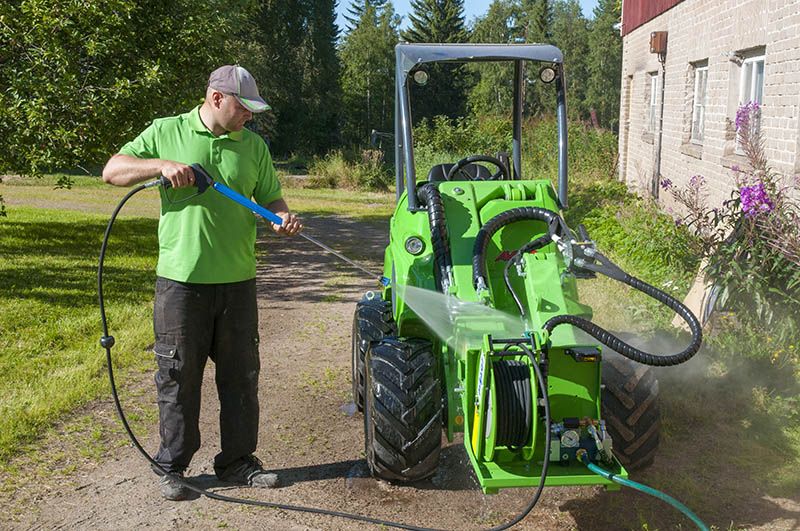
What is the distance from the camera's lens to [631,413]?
382 centimetres

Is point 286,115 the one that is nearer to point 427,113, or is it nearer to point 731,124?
point 427,113

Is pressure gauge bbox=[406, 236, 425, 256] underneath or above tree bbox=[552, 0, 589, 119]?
underneath

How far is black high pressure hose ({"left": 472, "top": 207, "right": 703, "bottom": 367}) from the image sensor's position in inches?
130

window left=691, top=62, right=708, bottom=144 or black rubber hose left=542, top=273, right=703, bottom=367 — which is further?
window left=691, top=62, right=708, bottom=144

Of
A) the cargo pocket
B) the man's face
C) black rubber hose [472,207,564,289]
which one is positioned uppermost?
the man's face

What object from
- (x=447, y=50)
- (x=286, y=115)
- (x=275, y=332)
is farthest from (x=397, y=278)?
(x=286, y=115)

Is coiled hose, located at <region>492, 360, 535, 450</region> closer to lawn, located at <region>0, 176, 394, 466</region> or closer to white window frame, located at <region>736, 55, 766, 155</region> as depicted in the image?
lawn, located at <region>0, 176, 394, 466</region>

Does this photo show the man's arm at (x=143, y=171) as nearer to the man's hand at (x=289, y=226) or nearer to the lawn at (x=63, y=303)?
the man's hand at (x=289, y=226)

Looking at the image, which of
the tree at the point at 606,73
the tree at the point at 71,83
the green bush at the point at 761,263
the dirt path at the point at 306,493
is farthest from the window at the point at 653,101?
the tree at the point at 606,73

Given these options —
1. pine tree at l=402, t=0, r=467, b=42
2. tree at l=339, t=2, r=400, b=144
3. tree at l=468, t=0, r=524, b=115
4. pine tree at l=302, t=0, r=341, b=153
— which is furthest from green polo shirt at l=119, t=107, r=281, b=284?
pine tree at l=402, t=0, r=467, b=42

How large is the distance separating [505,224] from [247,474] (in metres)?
1.83

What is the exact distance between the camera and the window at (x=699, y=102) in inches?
430

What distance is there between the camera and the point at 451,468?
4.40 metres

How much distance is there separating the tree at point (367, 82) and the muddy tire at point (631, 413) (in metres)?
36.0
